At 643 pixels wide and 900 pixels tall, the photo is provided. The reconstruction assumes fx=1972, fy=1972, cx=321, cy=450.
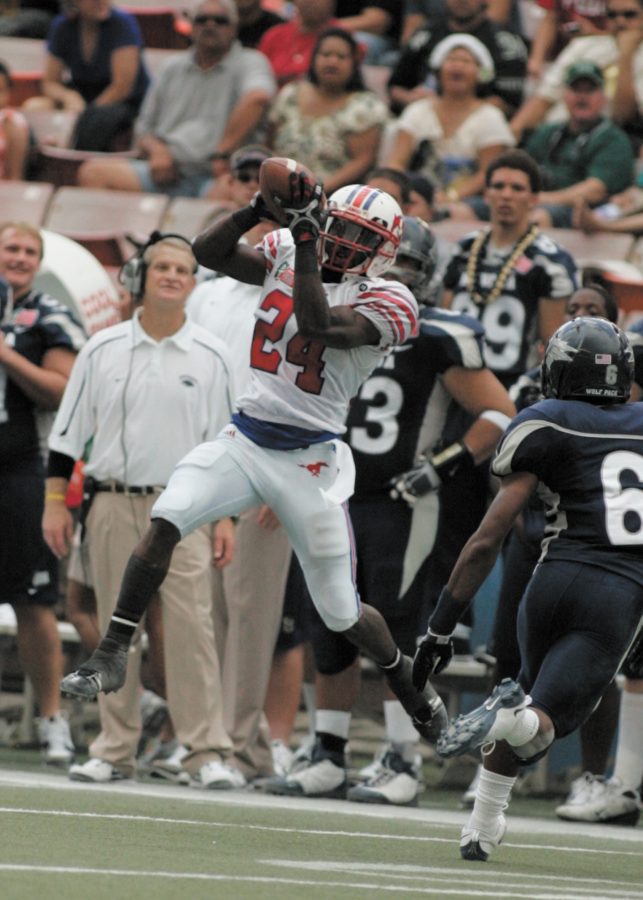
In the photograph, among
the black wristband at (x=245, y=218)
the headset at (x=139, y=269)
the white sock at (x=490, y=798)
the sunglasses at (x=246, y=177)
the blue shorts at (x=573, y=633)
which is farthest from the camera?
the sunglasses at (x=246, y=177)

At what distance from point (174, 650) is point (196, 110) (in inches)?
220

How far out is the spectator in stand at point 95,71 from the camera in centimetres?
1299

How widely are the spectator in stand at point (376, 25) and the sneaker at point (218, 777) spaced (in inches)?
288

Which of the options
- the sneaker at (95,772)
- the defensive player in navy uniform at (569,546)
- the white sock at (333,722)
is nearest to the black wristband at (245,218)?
the defensive player in navy uniform at (569,546)

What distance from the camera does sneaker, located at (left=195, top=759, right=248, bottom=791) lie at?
7.24m

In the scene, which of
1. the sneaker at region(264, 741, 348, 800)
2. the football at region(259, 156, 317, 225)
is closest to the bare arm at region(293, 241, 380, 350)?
the football at region(259, 156, 317, 225)

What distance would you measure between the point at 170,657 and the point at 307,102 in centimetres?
497

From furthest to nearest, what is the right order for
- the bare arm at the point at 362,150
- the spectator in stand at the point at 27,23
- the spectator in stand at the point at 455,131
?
the spectator in stand at the point at 27,23 < the bare arm at the point at 362,150 < the spectator in stand at the point at 455,131

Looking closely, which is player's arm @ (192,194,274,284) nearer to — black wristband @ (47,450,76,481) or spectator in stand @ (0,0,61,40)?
black wristband @ (47,450,76,481)

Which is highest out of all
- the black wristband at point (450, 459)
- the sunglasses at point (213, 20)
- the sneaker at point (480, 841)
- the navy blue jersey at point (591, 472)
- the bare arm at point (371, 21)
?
the bare arm at point (371, 21)

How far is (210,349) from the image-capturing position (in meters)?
7.47

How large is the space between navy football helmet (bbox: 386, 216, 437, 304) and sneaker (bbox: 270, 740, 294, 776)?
6.48 feet

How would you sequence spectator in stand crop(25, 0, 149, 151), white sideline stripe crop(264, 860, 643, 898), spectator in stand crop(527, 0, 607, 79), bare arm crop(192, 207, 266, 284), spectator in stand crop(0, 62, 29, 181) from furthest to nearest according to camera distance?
1. spectator in stand crop(25, 0, 149, 151)
2. spectator in stand crop(527, 0, 607, 79)
3. spectator in stand crop(0, 62, 29, 181)
4. bare arm crop(192, 207, 266, 284)
5. white sideline stripe crop(264, 860, 643, 898)

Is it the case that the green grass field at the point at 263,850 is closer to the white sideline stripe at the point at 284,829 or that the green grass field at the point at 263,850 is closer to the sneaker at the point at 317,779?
the white sideline stripe at the point at 284,829
